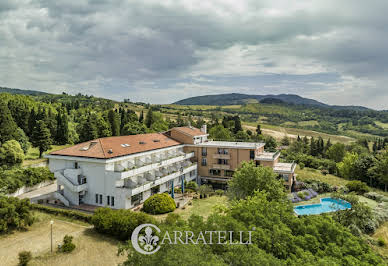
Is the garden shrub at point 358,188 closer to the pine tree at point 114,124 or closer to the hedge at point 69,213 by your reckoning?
the hedge at point 69,213

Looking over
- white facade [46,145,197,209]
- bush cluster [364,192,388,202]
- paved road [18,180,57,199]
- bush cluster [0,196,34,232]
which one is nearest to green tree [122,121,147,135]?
paved road [18,180,57,199]

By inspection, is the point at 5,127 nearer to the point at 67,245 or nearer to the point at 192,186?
the point at 192,186

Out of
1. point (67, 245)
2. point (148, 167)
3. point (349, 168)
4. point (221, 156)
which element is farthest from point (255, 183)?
point (349, 168)

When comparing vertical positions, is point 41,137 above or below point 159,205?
above

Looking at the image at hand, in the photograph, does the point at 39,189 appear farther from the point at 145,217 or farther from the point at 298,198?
the point at 298,198

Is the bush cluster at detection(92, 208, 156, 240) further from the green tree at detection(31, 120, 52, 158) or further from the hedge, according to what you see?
the green tree at detection(31, 120, 52, 158)

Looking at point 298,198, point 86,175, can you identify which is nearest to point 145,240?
point 86,175
